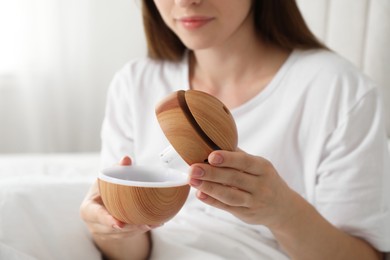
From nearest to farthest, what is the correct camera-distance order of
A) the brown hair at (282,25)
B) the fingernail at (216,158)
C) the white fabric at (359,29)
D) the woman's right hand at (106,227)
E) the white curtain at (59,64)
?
the fingernail at (216,158) → the woman's right hand at (106,227) → the brown hair at (282,25) → the white fabric at (359,29) → the white curtain at (59,64)

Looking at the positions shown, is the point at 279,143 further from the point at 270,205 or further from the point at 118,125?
the point at 118,125

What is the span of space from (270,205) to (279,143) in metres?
0.28

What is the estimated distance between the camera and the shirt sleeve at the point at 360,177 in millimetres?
858

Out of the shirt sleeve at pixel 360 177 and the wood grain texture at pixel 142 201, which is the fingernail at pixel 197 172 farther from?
the shirt sleeve at pixel 360 177

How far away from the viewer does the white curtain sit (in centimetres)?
192

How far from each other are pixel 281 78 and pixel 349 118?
17 centimetres

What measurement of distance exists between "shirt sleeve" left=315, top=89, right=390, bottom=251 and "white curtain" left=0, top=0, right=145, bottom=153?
50.0 inches

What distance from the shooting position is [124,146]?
1120mm

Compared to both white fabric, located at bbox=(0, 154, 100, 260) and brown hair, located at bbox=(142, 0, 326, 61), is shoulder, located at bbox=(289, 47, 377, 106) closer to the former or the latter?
brown hair, located at bbox=(142, 0, 326, 61)

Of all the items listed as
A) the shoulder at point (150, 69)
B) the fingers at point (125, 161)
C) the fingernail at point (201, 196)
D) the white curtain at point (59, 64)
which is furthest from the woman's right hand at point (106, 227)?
the white curtain at point (59, 64)

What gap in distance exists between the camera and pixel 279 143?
0.94 m

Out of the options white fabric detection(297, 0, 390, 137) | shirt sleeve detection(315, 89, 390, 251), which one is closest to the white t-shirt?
shirt sleeve detection(315, 89, 390, 251)

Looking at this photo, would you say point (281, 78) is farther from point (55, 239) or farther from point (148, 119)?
point (55, 239)

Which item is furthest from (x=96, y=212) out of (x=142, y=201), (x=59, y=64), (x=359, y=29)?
(x=59, y=64)
